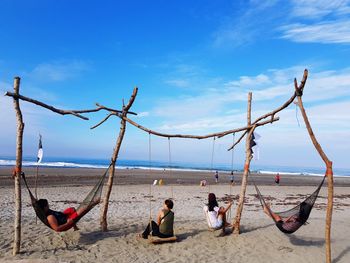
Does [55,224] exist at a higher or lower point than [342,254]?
higher

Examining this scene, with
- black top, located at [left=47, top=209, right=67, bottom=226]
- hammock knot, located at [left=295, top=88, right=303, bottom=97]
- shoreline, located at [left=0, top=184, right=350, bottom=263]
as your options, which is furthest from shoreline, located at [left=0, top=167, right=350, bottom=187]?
hammock knot, located at [left=295, top=88, right=303, bottom=97]

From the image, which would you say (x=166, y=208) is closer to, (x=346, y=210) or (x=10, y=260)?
(x=10, y=260)

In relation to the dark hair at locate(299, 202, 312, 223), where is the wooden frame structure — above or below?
above

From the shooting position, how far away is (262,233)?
7816 mm

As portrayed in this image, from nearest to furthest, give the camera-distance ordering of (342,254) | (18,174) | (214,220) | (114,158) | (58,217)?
(18,174), (58,217), (342,254), (214,220), (114,158)

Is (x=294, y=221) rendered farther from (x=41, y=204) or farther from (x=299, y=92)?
(x=41, y=204)

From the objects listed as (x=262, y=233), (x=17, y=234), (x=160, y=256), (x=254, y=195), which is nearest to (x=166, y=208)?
(x=160, y=256)

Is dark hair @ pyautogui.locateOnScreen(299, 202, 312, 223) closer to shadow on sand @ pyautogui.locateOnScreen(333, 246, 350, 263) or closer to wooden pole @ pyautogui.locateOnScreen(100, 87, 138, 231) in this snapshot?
shadow on sand @ pyautogui.locateOnScreen(333, 246, 350, 263)

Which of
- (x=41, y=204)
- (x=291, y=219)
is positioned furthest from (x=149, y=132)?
(x=291, y=219)

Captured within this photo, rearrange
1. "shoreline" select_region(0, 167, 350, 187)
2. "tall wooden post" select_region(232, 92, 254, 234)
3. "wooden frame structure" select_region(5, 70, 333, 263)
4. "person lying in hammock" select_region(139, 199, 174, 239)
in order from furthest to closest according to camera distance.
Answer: "shoreline" select_region(0, 167, 350, 187) < "tall wooden post" select_region(232, 92, 254, 234) < "person lying in hammock" select_region(139, 199, 174, 239) < "wooden frame structure" select_region(5, 70, 333, 263)

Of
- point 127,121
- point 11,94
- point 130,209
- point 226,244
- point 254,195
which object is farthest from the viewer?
point 254,195

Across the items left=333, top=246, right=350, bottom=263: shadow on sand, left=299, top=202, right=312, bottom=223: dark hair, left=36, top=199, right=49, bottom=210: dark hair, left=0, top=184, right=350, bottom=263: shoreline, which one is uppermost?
left=36, top=199, right=49, bottom=210: dark hair

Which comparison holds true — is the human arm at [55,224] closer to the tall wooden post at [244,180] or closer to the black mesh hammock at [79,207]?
the black mesh hammock at [79,207]

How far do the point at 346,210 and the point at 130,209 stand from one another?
29.1 ft
